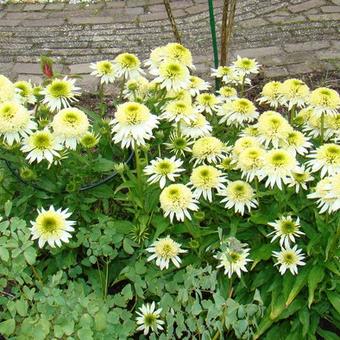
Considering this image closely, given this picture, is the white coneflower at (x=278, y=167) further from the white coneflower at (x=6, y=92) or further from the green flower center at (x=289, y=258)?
the white coneflower at (x=6, y=92)

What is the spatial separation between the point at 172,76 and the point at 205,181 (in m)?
0.45

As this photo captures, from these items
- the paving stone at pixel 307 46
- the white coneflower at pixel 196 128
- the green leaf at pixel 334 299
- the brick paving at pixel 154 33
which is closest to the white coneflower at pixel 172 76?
the white coneflower at pixel 196 128

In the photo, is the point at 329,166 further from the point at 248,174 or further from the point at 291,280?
the point at 291,280

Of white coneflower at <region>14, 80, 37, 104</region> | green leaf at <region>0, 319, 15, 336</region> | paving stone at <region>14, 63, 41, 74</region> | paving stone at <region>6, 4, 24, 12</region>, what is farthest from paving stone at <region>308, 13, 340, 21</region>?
green leaf at <region>0, 319, 15, 336</region>

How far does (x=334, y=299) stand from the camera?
2.18m

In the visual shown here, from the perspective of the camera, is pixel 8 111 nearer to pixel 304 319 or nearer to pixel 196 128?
pixel 196 128

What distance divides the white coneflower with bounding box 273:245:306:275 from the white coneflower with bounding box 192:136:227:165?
437mm

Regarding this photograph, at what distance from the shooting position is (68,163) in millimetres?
2406

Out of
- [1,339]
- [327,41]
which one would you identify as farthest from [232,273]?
[327,41]

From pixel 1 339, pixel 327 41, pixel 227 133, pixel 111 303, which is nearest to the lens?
pixel 111 303

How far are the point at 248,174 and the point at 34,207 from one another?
0.83 metres

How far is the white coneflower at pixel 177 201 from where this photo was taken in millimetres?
2146

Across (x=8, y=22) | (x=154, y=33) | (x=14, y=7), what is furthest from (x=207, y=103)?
(x=14, y=7)

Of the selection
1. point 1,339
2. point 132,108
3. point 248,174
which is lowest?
point 1,339
